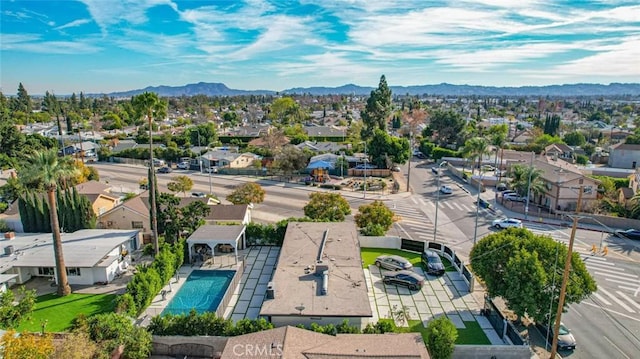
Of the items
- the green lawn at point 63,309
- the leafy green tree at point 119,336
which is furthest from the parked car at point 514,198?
the green lawn at point 63,309

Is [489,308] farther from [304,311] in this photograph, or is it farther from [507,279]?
[304,311]

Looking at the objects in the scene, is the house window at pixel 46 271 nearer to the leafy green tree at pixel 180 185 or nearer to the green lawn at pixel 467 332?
the leafy green tree at pixel 180 185

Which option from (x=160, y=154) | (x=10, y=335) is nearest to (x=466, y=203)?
(x=10, y=335)

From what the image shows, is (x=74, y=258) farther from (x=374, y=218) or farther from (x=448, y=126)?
(x=448, y=126)

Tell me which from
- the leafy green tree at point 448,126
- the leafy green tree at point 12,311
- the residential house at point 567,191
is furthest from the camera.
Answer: the leafy green tree at point 448,126

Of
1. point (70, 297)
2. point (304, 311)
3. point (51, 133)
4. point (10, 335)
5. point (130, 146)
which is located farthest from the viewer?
point (51, 133)

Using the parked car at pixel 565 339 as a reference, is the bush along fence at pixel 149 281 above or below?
above
